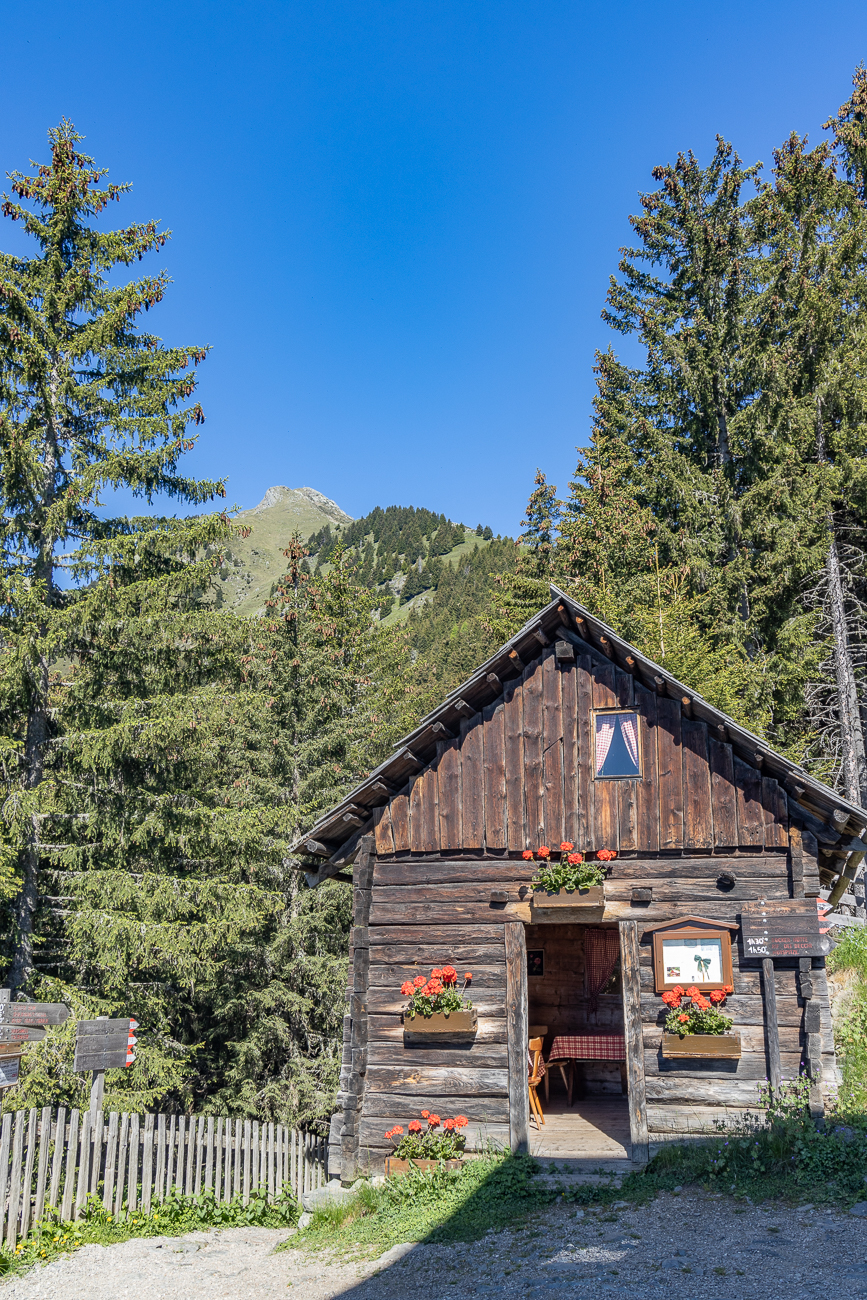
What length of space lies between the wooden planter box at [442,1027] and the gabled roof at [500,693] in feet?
7.27

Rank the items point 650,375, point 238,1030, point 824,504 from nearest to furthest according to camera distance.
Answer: point 238,1030, point 824,504, point 650,375

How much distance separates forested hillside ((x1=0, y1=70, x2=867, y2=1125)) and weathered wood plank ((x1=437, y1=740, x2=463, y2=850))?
566cm

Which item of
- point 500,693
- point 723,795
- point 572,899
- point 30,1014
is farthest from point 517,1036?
point 30,1014

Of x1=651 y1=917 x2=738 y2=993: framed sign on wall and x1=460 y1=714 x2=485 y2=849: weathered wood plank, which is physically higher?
x1=460 y1=714 x2=485 y2=849: weathered wood plank

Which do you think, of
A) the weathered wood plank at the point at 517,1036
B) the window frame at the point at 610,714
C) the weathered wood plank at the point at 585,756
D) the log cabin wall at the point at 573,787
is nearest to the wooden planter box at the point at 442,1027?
the weathered wood plank at the point at 517,1036

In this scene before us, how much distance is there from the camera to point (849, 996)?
49.3ft

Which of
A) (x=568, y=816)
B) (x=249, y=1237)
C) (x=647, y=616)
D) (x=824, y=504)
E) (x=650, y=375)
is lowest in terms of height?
(x=249, y=1237)

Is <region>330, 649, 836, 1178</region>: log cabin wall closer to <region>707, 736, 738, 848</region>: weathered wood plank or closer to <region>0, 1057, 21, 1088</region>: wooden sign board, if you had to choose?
<region>707, 736, 738, 848</region>: weathered wood plank

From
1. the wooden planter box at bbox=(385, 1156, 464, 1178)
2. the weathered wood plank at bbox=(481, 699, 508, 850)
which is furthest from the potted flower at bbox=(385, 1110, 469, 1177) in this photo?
the weathered wood plank at bbox=(481, 699, 508, 850)

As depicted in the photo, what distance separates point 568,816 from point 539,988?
643 centimetres

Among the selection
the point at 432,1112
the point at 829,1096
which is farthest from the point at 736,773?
the point at 432,1112

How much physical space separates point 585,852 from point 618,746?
4.44 ft

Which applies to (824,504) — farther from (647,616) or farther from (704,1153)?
(704,1153)

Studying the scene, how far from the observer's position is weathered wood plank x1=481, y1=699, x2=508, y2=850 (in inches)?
435
